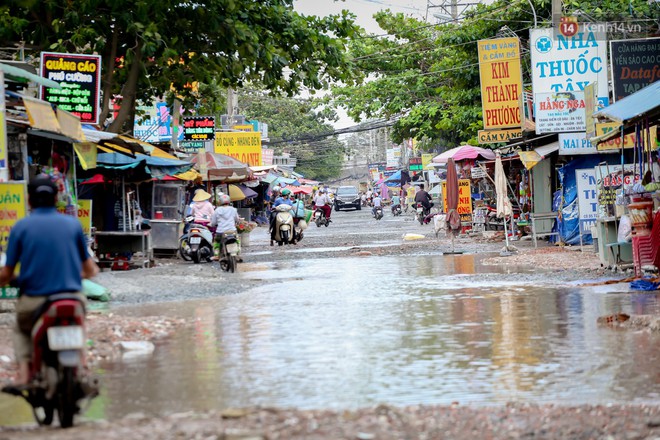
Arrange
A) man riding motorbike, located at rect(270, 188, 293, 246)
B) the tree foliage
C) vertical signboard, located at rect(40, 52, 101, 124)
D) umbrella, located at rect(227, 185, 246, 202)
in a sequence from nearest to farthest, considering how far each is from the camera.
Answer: vertical signboard, located at rect(40, 52, 101, 124), man riding motorbike, located at rect(270, 188, 293, 246), the tree foliage, umbrella, located at rect(227, 185, 246, 202)

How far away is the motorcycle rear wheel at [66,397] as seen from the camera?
6.71 meters

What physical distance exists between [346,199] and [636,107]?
7096 cm

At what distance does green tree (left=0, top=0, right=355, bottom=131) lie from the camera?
21969 millimetres

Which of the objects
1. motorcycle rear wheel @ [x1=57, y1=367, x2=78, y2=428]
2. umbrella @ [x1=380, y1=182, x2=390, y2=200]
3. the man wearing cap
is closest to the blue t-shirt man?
the man wearing cap

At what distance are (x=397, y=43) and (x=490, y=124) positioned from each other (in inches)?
743

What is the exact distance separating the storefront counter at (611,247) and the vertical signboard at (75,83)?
960 cm

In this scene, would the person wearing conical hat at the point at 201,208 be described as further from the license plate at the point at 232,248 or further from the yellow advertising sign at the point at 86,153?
the yellow advertising sign at the point at 86,153

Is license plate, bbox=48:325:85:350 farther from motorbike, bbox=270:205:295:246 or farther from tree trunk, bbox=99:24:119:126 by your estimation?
motorbike, bbox=270:205:295:246

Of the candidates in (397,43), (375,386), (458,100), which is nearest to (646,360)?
(375,386)

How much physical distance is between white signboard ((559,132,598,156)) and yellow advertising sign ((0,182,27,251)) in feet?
48.9

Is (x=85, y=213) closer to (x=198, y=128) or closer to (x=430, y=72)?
(x=198, y=128)

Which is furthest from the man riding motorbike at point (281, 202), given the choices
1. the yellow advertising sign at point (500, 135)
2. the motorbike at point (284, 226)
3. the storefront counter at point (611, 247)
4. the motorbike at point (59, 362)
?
the motorbike at point (59, 362)

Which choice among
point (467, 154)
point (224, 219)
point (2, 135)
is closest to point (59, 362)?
point (2, 135)

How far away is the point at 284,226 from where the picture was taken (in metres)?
32.2
